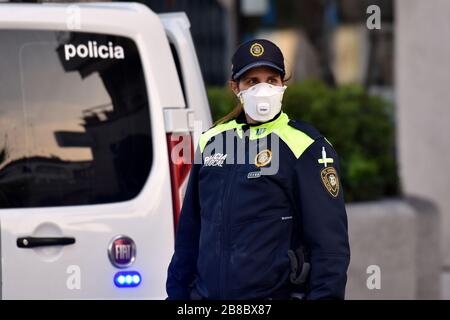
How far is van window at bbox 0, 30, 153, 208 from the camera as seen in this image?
173 inches

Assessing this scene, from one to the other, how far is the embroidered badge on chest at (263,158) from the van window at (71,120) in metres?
1.10

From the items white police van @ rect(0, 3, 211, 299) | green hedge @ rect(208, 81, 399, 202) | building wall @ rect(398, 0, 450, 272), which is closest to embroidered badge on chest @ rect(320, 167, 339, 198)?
white police van @ rect(0, 3, 211, 299)

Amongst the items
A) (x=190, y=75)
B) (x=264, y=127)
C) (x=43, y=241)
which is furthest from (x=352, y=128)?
(x=264, y=127)

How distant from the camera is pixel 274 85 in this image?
366cm

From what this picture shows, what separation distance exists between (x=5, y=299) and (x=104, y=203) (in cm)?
57

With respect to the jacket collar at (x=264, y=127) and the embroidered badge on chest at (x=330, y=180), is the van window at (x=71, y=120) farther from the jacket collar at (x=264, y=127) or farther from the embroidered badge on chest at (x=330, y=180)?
the embroidered badge on chest at (x=330, y=180)

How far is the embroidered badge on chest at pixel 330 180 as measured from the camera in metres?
3.50

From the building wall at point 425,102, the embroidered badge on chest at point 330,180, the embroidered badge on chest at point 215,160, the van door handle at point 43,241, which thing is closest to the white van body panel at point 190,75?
the van door handle at point 43,241

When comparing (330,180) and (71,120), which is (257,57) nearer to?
(330,180)

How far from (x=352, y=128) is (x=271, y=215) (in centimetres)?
511

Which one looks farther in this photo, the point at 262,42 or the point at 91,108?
the point at 91,108

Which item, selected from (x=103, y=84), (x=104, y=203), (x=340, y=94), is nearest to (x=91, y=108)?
(x=103, y=84)

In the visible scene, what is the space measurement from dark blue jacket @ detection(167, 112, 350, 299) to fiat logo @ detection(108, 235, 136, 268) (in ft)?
2.88
